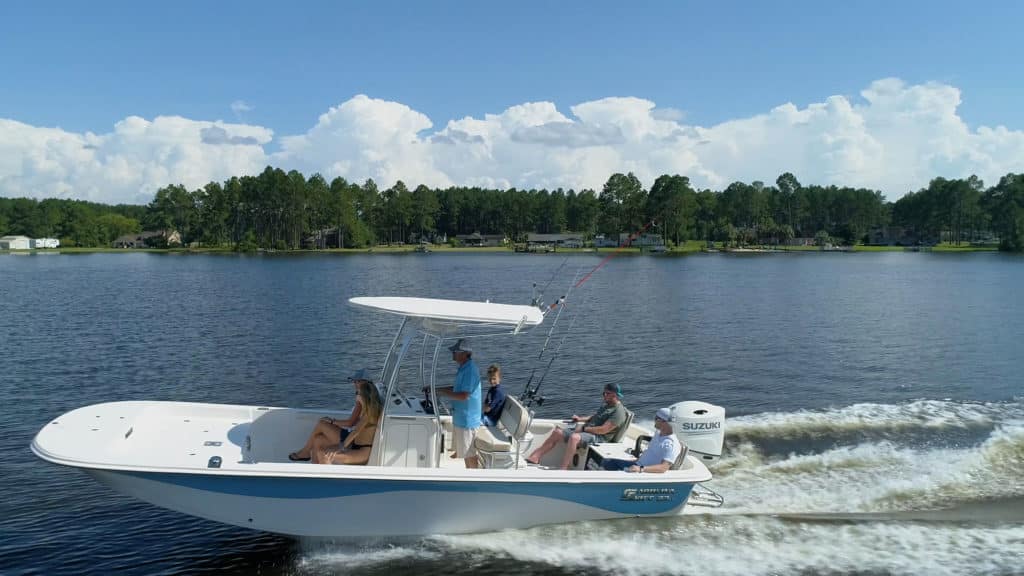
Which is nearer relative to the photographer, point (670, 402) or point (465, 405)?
point (465, 405)

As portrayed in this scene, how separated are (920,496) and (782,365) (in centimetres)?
1054

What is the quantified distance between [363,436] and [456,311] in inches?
73.8

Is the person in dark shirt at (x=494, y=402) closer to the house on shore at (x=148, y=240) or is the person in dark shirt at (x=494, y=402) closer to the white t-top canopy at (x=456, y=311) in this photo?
the white t-top canopy at (x=456, y=311)

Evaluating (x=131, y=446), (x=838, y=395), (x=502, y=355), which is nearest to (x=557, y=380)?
(x=502, y=355)

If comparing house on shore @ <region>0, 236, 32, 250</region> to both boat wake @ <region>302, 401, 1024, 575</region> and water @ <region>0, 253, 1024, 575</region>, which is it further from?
boat wake @ <region>302, 401, 1024, 575</region>

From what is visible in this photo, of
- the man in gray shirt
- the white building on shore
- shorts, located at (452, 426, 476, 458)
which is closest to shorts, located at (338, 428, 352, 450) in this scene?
shorts, located at (452, 426, 476, 458)

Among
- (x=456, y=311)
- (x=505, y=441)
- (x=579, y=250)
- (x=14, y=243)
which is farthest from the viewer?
(x=14, y=243)

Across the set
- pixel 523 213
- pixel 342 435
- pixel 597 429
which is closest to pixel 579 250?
pixel 523 213

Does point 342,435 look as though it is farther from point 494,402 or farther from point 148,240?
point 148,240

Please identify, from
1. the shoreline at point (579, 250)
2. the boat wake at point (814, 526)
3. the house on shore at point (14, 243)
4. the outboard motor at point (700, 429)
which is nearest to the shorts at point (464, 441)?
the boat wake at point (814, 526)

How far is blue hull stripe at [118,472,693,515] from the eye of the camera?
25.8ft

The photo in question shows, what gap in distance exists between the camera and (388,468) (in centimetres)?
822

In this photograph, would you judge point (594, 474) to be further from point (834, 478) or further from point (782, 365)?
point (782, 365)

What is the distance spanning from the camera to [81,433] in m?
8.28
